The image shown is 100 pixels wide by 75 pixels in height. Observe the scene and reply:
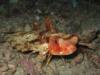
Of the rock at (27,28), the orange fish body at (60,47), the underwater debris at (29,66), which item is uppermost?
the rock at (27,28)

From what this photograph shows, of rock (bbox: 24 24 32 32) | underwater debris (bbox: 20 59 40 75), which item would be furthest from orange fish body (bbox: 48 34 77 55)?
rock (bbox: 24 24 32 32)

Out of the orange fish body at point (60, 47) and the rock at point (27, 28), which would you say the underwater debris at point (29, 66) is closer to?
the orange fish body at point (60, 47)

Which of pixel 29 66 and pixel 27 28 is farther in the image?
pixel 27 28

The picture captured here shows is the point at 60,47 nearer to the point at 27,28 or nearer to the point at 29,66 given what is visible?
the point at 29,66

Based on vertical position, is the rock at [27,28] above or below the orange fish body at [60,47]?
above

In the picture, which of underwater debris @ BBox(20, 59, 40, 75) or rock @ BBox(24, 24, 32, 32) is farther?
rock @ BBox(24, 24, 32, 32)

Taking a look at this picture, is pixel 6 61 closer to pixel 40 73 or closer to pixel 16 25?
pixel 40 73

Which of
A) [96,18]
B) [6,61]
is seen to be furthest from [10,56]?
[96,18]

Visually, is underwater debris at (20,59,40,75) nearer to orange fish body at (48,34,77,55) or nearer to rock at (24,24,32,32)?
orange fish body at (48,34,77,55)

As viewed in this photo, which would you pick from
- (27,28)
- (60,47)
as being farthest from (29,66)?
(27,28)

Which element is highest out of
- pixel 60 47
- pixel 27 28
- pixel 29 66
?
pixel 27 28

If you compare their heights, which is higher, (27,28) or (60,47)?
(27,28)

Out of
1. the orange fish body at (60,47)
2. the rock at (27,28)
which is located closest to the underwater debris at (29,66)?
the orange fish body at (60,47)
